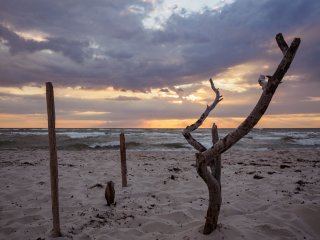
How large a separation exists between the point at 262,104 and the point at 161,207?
14.8 feet

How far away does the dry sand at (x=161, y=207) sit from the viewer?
17.5 feet

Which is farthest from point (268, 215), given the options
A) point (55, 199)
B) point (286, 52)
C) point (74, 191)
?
point (74, 191)

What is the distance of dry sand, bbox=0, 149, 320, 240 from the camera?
210 inches

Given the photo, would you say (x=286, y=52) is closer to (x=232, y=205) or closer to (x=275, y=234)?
(x=275, y=234)

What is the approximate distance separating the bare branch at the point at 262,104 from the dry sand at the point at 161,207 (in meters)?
A: 1.76

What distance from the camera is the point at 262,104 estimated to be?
3.49 m

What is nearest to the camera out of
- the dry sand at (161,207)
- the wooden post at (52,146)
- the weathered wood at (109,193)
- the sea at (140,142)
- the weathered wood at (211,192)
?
the weathered wood at (211,192)

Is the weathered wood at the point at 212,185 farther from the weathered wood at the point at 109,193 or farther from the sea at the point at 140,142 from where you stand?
the sea at the point at 140,142

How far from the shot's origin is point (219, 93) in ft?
20.2

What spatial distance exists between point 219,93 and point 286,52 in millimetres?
2978

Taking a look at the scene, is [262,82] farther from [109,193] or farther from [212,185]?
[109,193]

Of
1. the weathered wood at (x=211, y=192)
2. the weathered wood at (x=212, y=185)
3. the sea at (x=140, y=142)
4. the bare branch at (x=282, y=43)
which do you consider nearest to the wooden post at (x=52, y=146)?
the weathered wood at (x=212, y=185)

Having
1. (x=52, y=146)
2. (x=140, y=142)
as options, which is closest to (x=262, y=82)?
(x=52, y=146)

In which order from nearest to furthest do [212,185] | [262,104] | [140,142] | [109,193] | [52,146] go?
[262,104]
[212,185]
[52,146]
[109,193]
[140,142]
